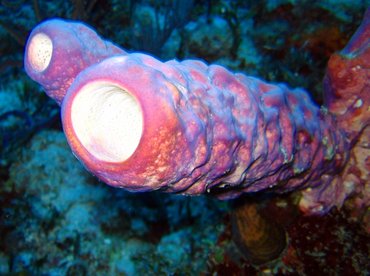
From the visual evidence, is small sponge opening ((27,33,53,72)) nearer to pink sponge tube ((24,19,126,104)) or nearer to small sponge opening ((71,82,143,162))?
pink sponge tube ((24,19,126,104))

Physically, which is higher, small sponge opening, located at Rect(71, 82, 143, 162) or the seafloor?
small sponge opening, located at Rect(71, 82, 143, 162)

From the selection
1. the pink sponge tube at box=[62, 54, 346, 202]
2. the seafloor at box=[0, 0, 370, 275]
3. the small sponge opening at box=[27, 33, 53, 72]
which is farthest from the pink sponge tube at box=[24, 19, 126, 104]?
the seafloor at box=[0, 0, 370, 275]

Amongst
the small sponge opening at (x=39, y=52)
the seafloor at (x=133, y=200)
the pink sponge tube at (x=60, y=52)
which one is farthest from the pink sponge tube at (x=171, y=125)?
the seafloor at (x=133, y=200)

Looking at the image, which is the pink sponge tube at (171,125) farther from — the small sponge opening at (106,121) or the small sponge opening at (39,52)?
the small sponge opening at (39,52)

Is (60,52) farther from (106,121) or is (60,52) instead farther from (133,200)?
(133,200)

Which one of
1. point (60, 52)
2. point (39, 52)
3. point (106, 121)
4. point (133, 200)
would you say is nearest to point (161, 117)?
point (106, 121)
